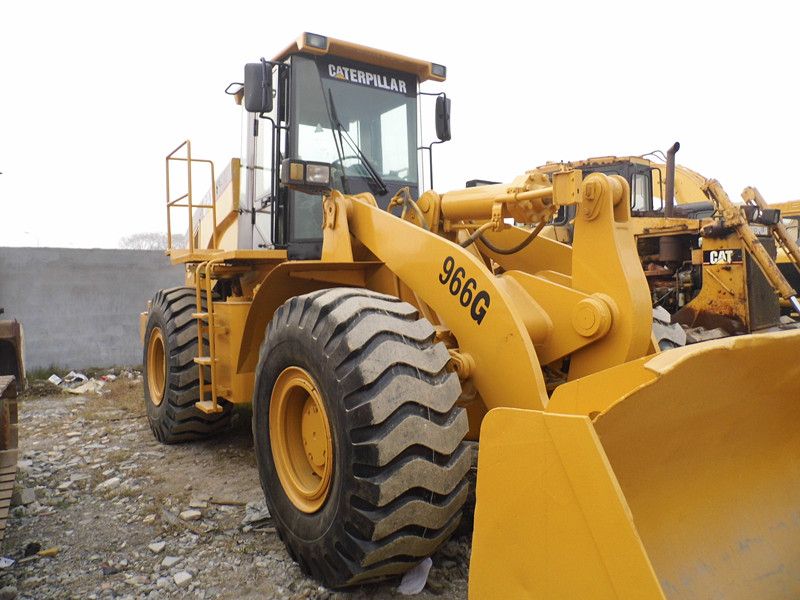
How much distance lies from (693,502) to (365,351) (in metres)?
1.35

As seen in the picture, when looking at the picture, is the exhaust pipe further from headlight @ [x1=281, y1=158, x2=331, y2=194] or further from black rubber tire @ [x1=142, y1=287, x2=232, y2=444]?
black rubber tire @ [x1=142, y1=287, x2=232, y2=444]

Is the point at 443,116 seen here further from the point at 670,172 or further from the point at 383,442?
the point at 670,172

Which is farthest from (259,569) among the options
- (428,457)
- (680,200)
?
(680,200)

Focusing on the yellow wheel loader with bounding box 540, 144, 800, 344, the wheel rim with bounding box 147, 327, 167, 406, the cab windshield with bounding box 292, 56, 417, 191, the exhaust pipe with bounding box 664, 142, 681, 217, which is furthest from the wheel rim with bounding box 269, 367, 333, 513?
the exhaust pipe with bounding box 664, 142, 681, 217

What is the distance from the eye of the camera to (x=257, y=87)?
3.84m

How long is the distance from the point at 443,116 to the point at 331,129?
38.5 inches

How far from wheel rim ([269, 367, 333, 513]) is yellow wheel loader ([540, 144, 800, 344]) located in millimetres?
4883

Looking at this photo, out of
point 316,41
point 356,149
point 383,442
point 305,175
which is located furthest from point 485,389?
point 316,41

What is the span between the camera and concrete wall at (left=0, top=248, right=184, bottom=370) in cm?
912

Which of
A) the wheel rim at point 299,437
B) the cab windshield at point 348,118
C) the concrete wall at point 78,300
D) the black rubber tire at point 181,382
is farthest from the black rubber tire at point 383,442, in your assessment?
the concrete wall at point 78,300

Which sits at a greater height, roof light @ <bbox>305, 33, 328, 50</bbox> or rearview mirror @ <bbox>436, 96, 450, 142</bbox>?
roof light @ <bbox>305, 33, 328, 50</bbox>

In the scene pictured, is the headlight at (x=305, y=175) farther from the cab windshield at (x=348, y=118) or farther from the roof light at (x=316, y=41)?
the roof light at (x=316, y=41)

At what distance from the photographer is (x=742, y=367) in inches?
84.7

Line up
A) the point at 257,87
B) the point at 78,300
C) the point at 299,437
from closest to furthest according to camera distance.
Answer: the point at 299,437
the point at 257,87
the point at 78,300
